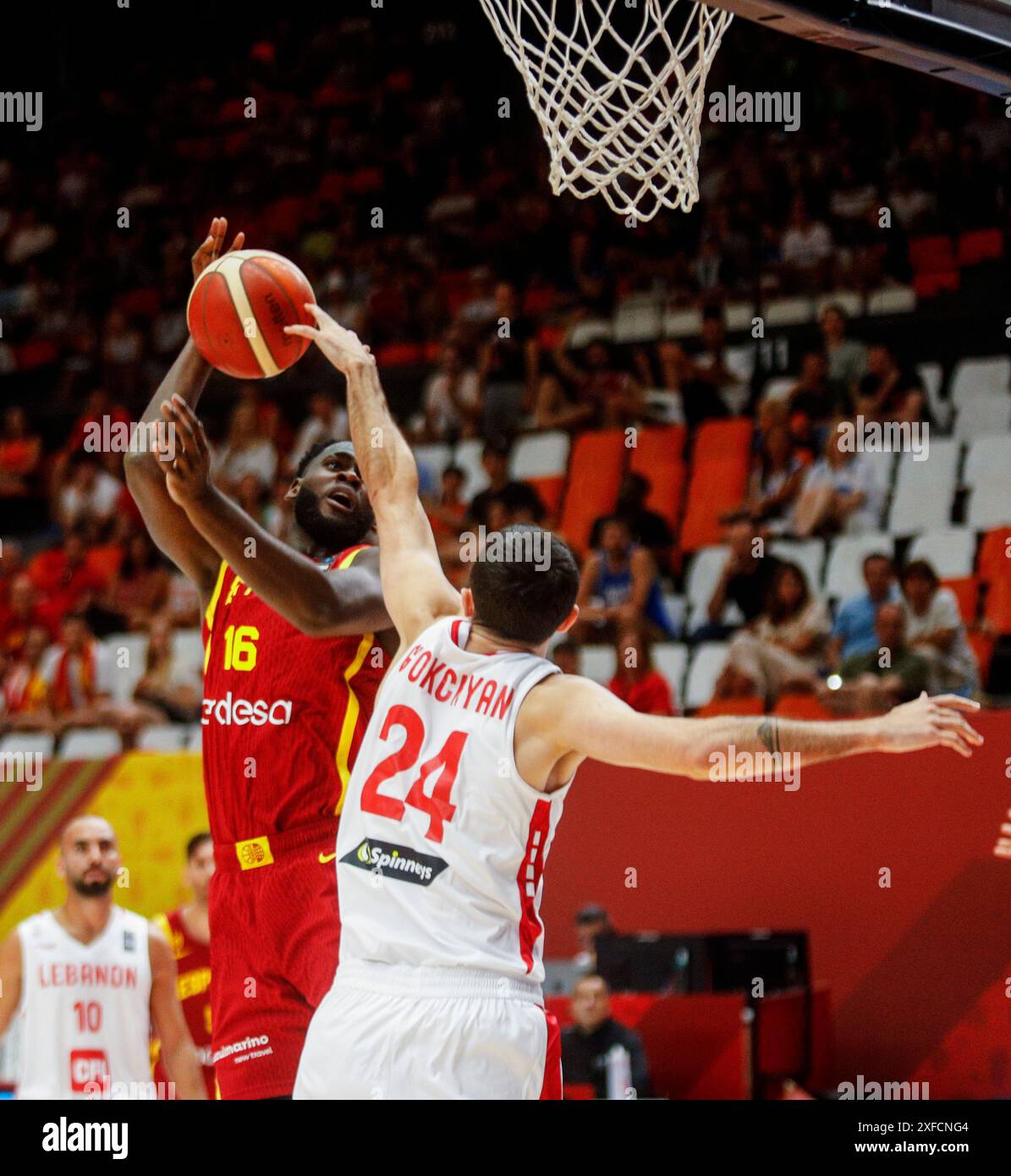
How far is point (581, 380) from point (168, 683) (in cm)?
345

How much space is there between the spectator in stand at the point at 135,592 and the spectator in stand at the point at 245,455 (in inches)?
29.4

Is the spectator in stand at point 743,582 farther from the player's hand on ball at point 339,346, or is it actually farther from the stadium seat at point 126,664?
the player's hand on ball at point 339,346

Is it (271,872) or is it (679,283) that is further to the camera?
(679,283)

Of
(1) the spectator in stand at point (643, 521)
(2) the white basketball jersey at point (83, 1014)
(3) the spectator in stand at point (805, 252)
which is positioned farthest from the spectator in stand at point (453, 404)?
(2) the white basketball jersey at point (83, 1014)

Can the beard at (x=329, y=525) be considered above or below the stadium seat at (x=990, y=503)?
below

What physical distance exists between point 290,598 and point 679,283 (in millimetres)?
8161

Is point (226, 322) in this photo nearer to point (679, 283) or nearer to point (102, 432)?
point (679, 283)

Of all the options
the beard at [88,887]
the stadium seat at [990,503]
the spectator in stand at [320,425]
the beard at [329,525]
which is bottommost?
the beard at [88,887]

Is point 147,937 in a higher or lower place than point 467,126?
lower

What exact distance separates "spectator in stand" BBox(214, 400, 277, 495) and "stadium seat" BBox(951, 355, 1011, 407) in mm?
4906

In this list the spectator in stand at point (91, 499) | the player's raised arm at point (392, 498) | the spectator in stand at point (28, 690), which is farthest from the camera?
the spectator in stand at point (91, 499)

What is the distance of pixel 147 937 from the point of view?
7246 mm

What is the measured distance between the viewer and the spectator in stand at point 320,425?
40.5ft
